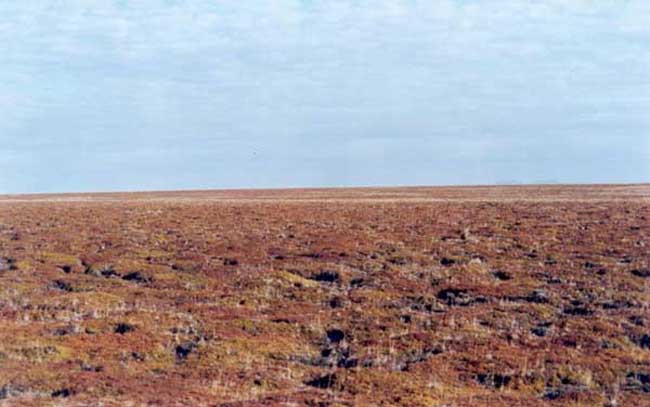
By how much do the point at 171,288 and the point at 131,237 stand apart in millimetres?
16842

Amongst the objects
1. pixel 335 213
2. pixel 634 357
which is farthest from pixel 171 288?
pixel 335 213

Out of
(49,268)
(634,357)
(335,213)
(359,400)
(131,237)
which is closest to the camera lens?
(359,400)

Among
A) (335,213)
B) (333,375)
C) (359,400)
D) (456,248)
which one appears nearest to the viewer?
(359,400)

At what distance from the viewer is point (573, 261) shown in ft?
99.4

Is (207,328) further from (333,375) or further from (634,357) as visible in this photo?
(634,357)

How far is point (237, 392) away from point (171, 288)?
12.3 meters

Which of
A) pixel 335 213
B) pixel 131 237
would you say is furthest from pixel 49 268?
pixel 335 213

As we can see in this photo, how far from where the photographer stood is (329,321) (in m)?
20.2

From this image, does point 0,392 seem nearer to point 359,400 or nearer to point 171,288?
point 359,400

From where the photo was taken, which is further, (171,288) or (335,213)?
(335,213)

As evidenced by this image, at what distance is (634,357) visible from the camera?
54.3ft

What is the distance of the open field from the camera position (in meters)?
14.3

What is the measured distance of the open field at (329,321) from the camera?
1430 centimetres

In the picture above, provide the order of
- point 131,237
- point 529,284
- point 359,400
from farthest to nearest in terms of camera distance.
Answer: point 131,237 < point 529,284 < point 359,400
